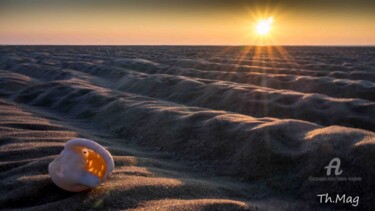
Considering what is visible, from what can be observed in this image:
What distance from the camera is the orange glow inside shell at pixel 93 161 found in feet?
5.48

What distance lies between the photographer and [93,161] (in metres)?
1.75

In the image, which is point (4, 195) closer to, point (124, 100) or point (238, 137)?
point (238, 137)

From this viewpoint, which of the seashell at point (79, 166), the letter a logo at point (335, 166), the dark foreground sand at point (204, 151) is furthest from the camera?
the letter a logo at point (335, 166)

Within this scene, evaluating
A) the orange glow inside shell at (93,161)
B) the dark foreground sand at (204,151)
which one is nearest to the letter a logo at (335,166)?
the dark foreground sand at (204,151)

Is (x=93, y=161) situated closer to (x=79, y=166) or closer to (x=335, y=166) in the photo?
(x=79, y=166)

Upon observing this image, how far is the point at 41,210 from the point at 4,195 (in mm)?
303

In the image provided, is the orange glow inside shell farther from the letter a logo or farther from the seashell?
the letter a logo

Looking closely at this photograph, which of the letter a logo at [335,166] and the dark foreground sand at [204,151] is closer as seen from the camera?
the dark foreground sand at [204,151]

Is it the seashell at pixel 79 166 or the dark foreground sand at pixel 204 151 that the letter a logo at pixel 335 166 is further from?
the seashell at pixel 79 166

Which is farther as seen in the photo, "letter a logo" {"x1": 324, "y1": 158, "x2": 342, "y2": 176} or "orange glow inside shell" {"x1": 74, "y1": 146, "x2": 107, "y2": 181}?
"letter a logo" {"x1": 324, "y1": 158, "x2": 342, "y2": 176}

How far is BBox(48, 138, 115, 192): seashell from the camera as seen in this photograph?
1642mm

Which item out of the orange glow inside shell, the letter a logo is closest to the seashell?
the orange glow inside shell

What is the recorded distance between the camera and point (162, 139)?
3387mm

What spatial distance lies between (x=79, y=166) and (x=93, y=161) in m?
0.11
